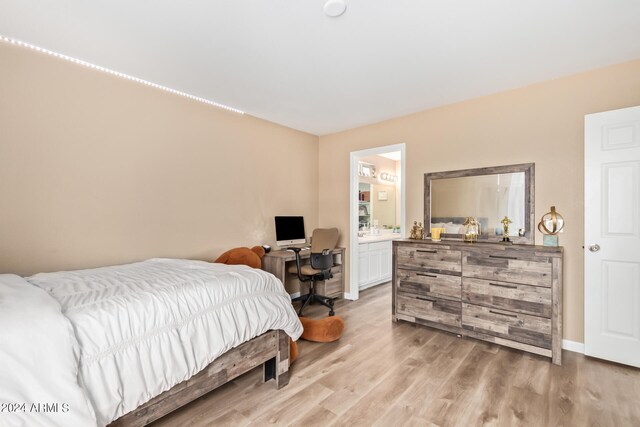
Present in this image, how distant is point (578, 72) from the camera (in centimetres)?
269

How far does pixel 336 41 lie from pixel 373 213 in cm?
407

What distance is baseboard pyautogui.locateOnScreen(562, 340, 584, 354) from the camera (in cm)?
267

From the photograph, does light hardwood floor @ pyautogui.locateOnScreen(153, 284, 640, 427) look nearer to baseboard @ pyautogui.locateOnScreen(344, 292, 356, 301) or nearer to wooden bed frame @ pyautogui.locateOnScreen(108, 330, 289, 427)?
wooden bed frame @ pyautogui.locateOnScreen(108, 330, 289, 427)

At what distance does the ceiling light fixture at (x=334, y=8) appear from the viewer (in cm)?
178

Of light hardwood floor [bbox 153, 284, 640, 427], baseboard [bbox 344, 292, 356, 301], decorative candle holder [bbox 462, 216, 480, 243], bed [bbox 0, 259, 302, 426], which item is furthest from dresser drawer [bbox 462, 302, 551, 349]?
bed [bbox 0, 259, 302, 426]

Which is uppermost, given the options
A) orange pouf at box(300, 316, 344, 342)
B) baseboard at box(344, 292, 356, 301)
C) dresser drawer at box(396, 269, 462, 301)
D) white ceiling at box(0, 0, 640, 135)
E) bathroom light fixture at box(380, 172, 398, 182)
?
white ceiling at box(0, 0, 640, 135)

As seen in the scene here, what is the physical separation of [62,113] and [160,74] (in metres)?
0.84

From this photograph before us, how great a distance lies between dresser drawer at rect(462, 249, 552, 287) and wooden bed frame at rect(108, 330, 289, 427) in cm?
195

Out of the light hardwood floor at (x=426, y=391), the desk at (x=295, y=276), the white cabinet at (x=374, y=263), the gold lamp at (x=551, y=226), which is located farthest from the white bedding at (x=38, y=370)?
the white cabinet at (x=374, y=263)

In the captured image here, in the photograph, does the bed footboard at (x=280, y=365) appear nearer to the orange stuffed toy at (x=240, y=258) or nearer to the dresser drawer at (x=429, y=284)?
the orange stuffed toy at (x=240, y=258)

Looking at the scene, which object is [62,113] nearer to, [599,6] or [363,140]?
[363,140]

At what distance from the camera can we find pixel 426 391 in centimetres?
208

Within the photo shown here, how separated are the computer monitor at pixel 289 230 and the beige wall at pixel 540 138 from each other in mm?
1560

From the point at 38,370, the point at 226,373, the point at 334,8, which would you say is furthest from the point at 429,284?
the point at 38,370
